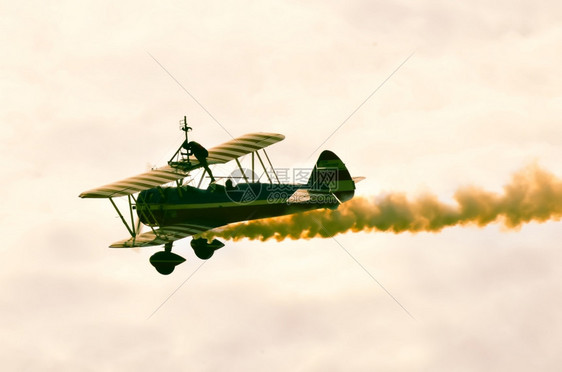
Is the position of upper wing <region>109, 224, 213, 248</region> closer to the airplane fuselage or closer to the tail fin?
the airplane fuselage

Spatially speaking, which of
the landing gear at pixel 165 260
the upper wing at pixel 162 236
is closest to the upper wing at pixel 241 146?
the upper wing at pixel 162 236

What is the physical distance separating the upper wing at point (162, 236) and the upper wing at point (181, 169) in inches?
74.6

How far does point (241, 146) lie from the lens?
151 feet

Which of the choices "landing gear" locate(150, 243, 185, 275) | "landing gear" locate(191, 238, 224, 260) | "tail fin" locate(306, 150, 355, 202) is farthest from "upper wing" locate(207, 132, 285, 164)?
"landing gear" locate(150, 243, 185, 275)

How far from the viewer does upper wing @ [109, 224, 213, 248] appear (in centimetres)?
4328

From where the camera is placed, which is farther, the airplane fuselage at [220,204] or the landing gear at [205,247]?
the landing gear at [205,247]

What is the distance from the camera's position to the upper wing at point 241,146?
45031 millimetres

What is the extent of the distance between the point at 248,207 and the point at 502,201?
8926 millimetres

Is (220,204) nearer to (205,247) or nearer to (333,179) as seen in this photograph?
(205,247)

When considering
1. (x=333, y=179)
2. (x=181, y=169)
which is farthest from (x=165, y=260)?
(x=333, y=179)

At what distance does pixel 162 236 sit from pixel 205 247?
166cm

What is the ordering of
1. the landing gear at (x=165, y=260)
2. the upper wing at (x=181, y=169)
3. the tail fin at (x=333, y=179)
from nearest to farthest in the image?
1. the upper wing at (x=181, y=169)
2. the landing gear at (x=165, y=260)
3. the tail fin at (x=333, y=179)

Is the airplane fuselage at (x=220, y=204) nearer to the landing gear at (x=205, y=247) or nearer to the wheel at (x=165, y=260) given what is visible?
the landing gear at (x=205, y=247)

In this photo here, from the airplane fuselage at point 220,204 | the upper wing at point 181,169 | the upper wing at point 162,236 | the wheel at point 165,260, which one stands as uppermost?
the upper wing at point 181,169
